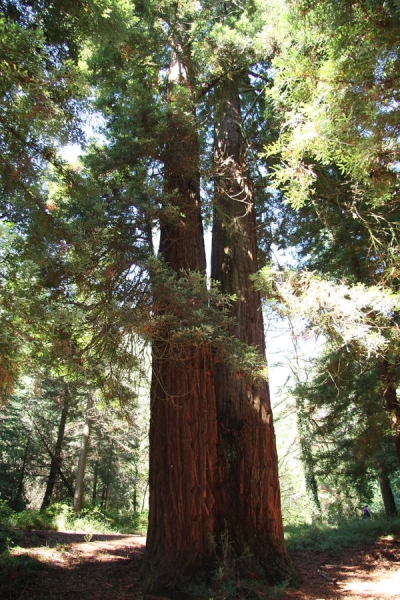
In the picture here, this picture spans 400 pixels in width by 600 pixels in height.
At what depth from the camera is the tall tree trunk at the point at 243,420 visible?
493cm

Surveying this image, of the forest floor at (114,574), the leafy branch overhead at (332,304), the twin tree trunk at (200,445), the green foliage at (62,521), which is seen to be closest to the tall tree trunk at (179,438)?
the twin tree trunk at (200,445)

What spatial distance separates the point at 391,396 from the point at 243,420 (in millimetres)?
4575

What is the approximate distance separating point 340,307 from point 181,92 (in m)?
3.84

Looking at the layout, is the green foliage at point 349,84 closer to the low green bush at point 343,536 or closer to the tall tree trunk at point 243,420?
the tall tree trunk at point 243,420

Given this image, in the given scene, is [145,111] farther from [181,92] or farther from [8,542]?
[8,542]

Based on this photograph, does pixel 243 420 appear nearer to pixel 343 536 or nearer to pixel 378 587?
pixel 378 587

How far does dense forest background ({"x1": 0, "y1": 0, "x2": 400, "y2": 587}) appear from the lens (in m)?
3.27

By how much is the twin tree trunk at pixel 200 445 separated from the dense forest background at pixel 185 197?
4 centimetres

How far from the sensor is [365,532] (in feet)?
33.1

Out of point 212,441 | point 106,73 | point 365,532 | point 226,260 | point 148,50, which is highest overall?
point 148,50

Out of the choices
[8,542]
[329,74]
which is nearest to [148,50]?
[329,74]

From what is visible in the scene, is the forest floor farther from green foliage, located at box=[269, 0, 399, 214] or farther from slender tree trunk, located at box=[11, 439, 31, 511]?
Answer: slender tree trunk, located at box=[11, 439, 31, 511]

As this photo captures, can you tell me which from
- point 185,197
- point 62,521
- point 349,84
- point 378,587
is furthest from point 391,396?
point 62,521

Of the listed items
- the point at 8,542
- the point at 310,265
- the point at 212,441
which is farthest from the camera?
the point at 310,265
